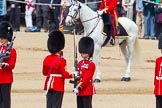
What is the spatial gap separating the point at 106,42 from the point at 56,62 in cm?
665

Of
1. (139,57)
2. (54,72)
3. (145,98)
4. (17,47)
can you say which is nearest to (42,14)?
(17,47)

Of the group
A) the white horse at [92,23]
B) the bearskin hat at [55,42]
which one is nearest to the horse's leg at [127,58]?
the white horse at [92,23]

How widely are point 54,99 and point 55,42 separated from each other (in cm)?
97

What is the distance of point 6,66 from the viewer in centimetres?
1308

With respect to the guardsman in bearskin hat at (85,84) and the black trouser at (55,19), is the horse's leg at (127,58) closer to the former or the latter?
the guardsman in bearskin hat at (85,84)

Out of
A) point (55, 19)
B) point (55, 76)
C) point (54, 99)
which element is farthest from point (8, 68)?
point (55, 19)

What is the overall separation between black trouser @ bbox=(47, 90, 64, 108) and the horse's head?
591 centimetres

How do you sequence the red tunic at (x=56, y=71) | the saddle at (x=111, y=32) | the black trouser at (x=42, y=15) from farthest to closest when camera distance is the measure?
the black trouser at (x=42, y=15) < the saddle at (x=111, y=32) < the red tunic at (x=56, y=71)

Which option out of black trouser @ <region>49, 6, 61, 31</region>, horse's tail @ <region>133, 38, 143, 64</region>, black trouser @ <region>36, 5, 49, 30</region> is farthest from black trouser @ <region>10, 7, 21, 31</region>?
horse's tail @ <region>133, 38, 143, 64</region>

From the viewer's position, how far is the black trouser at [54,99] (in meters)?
12.9

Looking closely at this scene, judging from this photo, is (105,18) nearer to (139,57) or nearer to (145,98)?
(139,57)

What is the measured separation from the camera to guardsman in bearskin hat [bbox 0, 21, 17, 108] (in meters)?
13.1

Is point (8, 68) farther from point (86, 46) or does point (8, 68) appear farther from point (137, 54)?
point (137, 54)

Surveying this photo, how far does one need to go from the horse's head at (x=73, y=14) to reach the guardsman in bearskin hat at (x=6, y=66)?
5.28m
